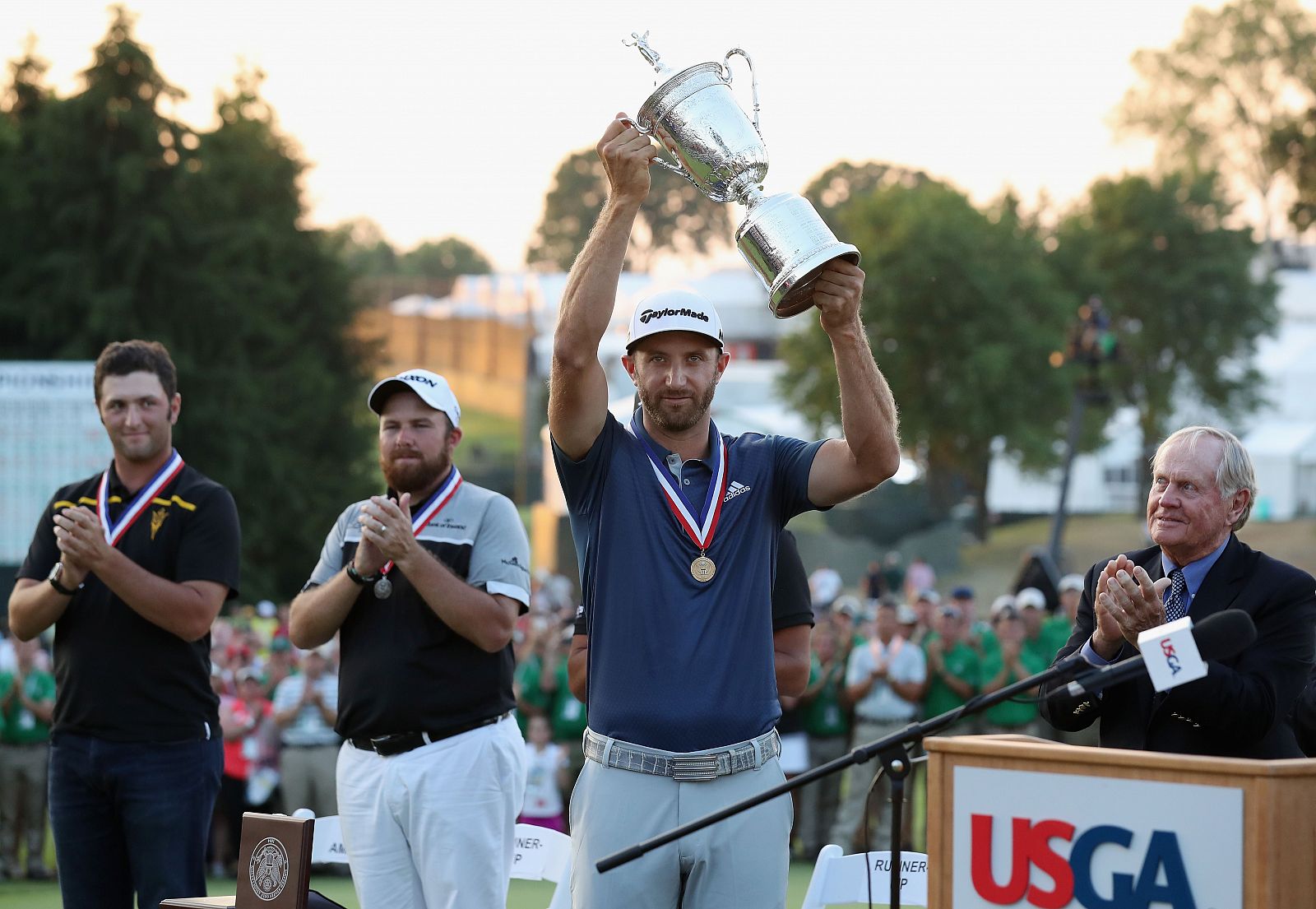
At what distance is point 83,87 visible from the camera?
29891mm

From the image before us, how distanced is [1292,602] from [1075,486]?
5370cm

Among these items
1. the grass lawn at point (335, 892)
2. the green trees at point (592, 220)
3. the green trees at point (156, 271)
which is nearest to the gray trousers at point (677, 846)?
the grass lawn at point (335, 892)

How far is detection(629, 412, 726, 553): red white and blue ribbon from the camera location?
13.5 ft

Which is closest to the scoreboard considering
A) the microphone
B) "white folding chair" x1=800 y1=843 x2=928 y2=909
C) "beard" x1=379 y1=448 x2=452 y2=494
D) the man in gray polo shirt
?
the man in gray polo shirt

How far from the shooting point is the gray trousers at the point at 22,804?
40.5 feet

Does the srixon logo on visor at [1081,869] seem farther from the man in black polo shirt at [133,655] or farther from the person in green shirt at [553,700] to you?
the person in green shirt at [553,700]

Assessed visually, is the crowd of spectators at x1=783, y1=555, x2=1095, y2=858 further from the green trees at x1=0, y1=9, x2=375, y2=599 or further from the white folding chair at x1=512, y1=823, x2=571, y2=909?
A: the green trees at x1=0, y1=9, x2=375, y2=599

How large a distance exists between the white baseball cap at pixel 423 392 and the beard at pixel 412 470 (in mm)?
144

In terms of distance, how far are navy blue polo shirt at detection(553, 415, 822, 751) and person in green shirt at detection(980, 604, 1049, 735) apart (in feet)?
30.0

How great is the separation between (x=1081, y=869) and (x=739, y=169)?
1840 millimetres

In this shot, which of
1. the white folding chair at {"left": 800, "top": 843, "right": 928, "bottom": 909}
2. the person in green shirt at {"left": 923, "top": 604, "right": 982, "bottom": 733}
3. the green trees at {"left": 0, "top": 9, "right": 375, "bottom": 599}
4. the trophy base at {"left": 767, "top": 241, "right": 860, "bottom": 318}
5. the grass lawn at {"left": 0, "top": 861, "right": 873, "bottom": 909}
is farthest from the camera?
the green trees at {"left": 0, "top": 9, "right": 375, "bottom": 599}

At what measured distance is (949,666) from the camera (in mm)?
13234

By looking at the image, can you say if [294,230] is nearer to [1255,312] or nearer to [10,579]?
[10,579]

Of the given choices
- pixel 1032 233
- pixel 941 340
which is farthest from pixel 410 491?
pixel 1032 233
